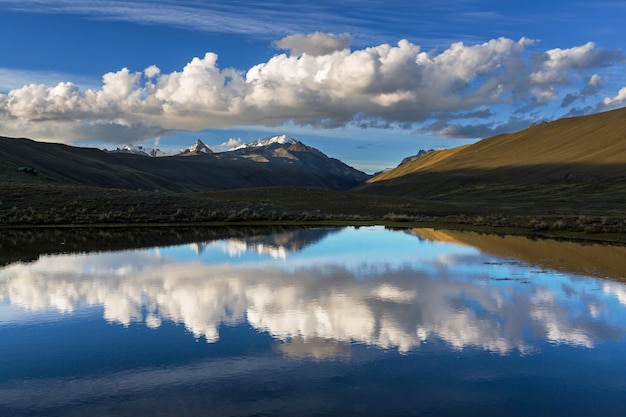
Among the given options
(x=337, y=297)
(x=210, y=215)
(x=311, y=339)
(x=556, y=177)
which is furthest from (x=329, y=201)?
(x=556, y=177)

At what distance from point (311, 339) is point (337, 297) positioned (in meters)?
5.21

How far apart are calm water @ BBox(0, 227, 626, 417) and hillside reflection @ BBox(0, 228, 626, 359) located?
0.09 meters

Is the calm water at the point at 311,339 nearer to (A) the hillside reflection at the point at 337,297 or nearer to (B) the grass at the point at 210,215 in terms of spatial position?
(A) the hillside reflection at the point at 337,297

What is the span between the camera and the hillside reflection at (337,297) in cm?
1456

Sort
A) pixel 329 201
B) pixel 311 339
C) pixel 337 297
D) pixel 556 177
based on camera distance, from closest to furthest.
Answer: pixel 311 339 → pixel 337 297 → pixel 329 201 → pixel 556 177

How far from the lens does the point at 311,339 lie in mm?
13891

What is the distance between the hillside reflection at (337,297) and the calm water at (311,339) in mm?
86

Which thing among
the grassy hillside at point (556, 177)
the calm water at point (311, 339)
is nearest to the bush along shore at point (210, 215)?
the calm water at point (311, 339)

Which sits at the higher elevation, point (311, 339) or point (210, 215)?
point (210, 215)

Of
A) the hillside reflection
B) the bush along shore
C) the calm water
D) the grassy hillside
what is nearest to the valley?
the bush along shore

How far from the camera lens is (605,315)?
16969mm

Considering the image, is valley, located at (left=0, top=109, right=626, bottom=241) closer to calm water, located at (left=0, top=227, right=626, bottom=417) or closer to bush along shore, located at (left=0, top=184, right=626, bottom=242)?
bush along shore, located at (left=0, top=184, right=626, bottom=242)

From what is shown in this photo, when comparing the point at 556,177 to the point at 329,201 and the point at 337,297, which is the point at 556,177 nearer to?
the point at 329,201

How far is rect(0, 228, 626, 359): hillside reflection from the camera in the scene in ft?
47.8
